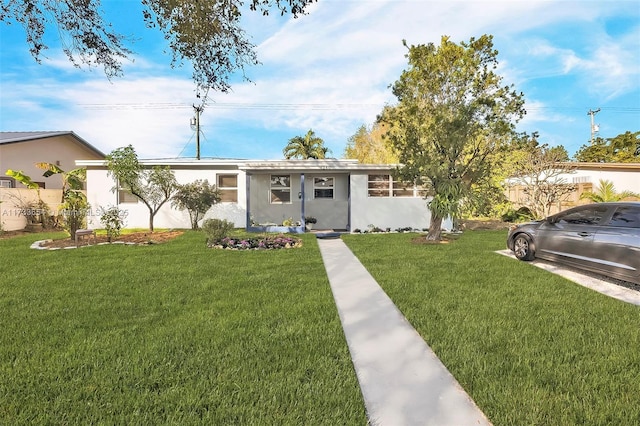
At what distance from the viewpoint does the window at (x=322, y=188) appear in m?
16.7

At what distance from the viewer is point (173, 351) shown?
3326 mm

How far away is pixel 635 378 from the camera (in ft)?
9.50

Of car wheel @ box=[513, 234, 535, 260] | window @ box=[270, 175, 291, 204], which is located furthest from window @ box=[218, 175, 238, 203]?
car wheel @ box=[513, 234, 535, 260]

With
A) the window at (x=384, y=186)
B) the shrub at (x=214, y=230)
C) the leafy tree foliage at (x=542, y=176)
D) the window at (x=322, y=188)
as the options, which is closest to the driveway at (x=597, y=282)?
the window at (x=384, y=186)

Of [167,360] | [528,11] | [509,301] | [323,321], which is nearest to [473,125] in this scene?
[528,11]

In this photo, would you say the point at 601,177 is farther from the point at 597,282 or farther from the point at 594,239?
the point at 597,282

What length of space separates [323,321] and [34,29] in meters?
6.38

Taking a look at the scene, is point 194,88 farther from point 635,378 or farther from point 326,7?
point 635,378

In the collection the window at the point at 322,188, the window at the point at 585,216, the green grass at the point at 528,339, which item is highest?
the window at the point at 322,188

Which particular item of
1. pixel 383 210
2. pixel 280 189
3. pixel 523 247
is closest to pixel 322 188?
pixel 280 189

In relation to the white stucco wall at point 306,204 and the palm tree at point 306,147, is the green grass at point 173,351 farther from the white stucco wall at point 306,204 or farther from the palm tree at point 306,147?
the palm tree at point 306,147

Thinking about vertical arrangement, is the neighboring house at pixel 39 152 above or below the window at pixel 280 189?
above

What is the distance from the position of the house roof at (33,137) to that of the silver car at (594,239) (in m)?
21.1

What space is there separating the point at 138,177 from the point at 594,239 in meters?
14.4
